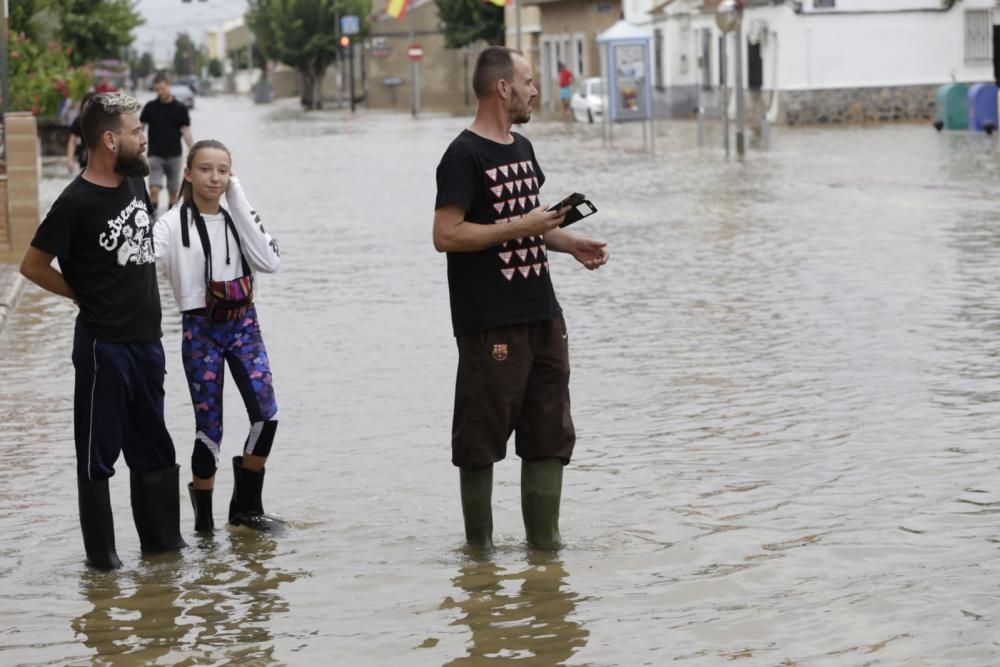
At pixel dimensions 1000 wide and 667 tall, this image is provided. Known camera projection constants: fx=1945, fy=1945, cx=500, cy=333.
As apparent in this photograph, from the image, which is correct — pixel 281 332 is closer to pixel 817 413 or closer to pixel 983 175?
pixel 817 413

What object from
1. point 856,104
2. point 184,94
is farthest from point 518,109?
point 184,94

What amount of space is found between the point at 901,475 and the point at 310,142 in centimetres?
3870

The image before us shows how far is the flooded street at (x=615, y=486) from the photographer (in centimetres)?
552

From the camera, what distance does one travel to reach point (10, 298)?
45.2 feet

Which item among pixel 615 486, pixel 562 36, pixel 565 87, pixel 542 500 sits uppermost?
pixel 562 36

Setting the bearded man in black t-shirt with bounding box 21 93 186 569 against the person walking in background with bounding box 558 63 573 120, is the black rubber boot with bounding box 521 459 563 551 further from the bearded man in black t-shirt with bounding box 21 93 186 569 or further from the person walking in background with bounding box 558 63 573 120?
the person walking in background with bounding box 558 63 573 120

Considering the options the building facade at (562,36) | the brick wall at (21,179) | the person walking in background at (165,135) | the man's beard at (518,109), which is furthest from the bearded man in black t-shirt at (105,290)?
the building facade at (562,36)

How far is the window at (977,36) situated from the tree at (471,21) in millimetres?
32373

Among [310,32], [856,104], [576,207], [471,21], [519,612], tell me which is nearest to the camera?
[519,612]

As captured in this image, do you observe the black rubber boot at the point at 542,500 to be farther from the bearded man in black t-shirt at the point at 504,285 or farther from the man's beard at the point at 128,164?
the man's beard at the point at 128,164

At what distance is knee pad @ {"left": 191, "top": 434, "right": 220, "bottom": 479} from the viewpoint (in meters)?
6.75

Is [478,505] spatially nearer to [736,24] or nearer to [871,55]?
[736,24]

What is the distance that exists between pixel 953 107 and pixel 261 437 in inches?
1366

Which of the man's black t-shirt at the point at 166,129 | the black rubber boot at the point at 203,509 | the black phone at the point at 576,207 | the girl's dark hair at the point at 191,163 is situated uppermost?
the girl's dark hair at the point at 191,163
